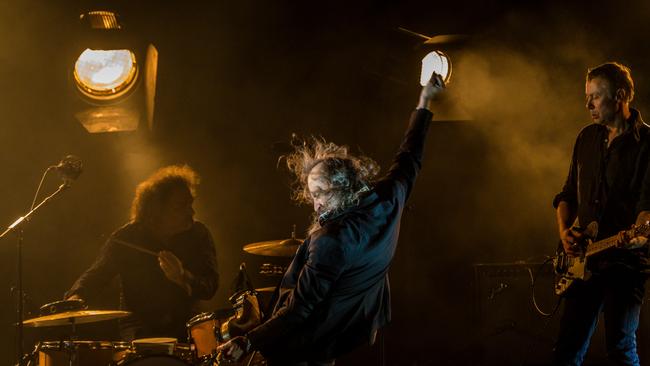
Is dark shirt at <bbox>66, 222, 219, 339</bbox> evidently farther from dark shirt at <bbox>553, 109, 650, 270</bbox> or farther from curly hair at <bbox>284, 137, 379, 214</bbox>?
dark shirt at <bbox>553, 109, 650, 270</bbox>

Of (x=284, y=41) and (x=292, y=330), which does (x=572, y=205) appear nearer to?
(x=292, y=330)

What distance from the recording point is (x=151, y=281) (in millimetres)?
6062

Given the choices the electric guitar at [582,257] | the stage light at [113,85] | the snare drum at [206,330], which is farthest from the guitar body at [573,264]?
the stage light at [113,85]

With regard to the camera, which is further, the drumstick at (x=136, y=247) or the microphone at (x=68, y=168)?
the drumstick at (x=136, y=247)

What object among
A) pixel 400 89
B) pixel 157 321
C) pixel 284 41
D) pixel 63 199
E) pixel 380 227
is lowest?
pixel 157 321

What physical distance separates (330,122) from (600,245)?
3705mm

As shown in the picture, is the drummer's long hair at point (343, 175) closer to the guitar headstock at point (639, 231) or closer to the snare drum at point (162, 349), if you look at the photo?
the guitar headstock at point (639, 231)

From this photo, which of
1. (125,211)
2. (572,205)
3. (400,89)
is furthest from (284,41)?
(572,205)

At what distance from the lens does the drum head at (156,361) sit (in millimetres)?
4453

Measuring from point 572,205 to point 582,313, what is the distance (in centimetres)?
74

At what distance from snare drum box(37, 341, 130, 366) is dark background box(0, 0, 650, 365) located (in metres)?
1.72

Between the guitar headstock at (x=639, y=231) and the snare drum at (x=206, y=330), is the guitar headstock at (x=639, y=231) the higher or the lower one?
the higher one

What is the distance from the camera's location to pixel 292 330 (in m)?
3.20

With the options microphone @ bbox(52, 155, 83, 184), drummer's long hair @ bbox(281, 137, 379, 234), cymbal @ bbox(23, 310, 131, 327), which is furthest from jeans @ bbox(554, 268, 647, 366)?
microphone @ bbox(52, 155, 83, 184)
